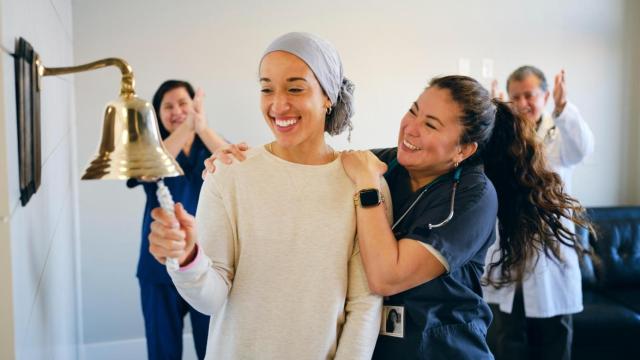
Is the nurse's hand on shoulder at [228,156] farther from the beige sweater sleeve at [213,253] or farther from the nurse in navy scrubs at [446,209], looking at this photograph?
the nurse in navy scrubs at [446,209]

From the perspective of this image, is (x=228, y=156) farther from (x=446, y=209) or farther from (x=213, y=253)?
(x=446, y=209)

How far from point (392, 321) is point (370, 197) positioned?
32cm

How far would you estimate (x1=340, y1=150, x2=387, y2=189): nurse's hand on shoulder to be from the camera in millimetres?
1341

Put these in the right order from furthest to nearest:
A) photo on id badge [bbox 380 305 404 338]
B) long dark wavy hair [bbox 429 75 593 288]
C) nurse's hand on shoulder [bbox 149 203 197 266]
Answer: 1. long dark wavy hair [bbox 429 75 593 288]
2. photo on id badge [bbox 380 305 404 338]
3. nurse's hand on shoulder [bbox 149 203 197 266]

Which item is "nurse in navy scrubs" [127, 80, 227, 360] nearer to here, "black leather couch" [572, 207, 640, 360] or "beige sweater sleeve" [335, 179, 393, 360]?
"beige sweater sleeve" [335, 179, 393, 360]

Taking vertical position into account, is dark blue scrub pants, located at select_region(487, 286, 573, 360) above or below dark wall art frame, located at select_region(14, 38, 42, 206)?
below

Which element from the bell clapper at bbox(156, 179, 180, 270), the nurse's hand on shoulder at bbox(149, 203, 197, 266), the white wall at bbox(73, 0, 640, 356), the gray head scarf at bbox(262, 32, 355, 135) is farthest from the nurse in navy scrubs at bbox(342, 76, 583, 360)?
the white wall at bbox(73, 0, 640, 356)

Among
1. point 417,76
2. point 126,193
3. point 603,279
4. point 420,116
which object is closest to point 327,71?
point 420,116

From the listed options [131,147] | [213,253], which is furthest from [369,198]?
[131,147]

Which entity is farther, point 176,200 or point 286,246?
point 176,200

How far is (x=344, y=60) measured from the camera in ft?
11.0

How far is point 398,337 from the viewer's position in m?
1.38

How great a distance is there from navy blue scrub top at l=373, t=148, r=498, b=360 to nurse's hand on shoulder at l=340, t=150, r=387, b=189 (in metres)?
0.15

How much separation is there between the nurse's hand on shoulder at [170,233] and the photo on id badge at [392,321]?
23.4 inches
